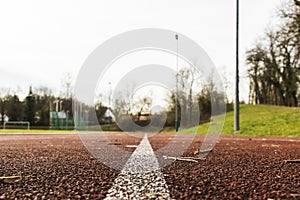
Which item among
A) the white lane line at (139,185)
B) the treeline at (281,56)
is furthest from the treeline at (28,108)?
the white lane line at (139,185)

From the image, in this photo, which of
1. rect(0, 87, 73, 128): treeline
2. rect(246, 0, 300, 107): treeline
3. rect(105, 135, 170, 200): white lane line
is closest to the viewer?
rect(105, 135, 170, 200): white lane line

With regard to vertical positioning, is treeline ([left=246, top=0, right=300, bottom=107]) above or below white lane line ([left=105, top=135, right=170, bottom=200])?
above

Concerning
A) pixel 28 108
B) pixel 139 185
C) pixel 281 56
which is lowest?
pixel 139 185

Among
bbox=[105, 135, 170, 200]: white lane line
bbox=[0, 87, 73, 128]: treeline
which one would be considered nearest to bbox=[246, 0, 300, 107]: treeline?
bbox=[105, 135, 170, 200]: white lane line

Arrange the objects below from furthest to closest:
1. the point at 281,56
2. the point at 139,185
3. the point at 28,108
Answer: the point at 28,108 < the point at 281,56 < the point at 139,185

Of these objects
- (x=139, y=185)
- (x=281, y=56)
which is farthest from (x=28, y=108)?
(x=139, y=185)

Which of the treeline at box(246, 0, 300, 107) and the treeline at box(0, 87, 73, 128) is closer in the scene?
the treeline at box(246, 0, 300, 107)

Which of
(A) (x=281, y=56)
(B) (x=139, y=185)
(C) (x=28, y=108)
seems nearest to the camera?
(B) (x=139, y=185)

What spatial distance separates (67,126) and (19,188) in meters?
41.0

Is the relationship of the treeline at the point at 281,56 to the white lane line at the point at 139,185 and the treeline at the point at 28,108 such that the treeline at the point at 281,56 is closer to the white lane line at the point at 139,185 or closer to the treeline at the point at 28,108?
the white lane line at the point at 139,185

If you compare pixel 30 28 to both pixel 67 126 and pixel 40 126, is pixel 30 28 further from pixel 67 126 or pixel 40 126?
pixel 40 126

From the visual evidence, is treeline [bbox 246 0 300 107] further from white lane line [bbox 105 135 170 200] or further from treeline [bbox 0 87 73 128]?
treeline [bbox 0 87 73 128]

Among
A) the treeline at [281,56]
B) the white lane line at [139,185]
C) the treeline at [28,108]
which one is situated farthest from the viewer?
the treeline at [28,108]

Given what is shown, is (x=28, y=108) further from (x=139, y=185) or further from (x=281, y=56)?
(x=139, y=185)
